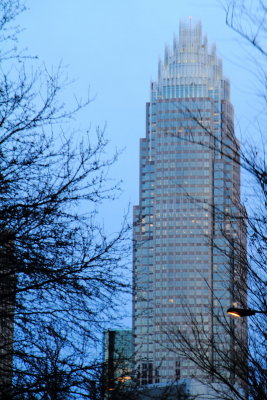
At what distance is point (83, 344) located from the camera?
10.8m

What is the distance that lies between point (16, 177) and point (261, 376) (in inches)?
303

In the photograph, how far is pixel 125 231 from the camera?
1148 centimetres

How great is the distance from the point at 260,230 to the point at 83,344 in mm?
4966

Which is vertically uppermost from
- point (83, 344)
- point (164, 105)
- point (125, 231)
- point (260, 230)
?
point (164, 105)

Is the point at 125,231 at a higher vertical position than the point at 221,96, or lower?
lower

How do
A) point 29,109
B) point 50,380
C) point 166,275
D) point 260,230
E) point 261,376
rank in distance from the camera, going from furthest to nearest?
point 166,275 < point 261,376 < point 260,230 < point 29,109 < point 50,380

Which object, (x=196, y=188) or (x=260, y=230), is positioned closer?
(x=260, y=230)

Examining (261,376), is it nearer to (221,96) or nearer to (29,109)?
(29,109)

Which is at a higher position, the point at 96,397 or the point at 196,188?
the point at 196,188

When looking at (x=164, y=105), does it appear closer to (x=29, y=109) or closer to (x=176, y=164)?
(x=176, y=164)

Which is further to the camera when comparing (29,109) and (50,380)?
(29,109)

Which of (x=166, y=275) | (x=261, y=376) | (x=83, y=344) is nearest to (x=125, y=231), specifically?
(x=83, y=344)

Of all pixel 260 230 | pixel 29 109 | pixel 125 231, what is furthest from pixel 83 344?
pixel 260 230

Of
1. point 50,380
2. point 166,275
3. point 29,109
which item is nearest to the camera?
point 50,380
